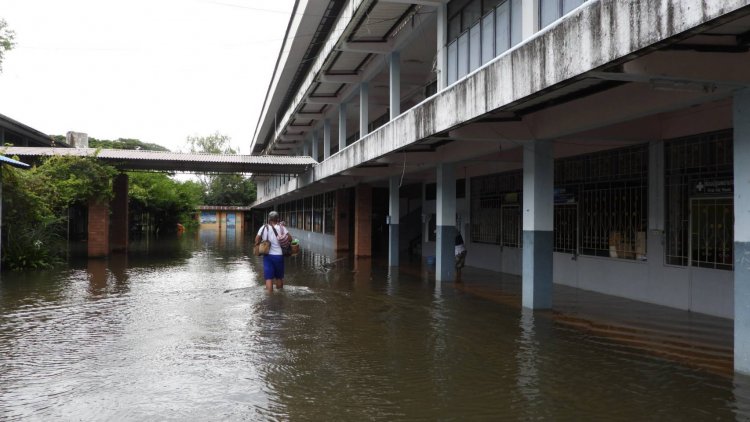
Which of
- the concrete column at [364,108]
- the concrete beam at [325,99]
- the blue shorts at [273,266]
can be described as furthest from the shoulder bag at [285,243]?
the concrete beam at [325,99]

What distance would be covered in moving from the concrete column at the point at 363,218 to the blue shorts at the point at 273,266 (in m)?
Answer: 11.8

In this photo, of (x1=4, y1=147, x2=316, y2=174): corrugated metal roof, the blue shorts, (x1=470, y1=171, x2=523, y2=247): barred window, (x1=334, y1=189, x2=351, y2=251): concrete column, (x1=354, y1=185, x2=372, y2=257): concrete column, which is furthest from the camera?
(x1=334, y1=189, x2=351, y2=251): concrete column

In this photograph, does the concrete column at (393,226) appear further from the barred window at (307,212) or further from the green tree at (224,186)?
the green tree at (224,186)

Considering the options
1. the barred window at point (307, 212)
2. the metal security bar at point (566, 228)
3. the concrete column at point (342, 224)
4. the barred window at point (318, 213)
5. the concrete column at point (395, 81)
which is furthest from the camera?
the barred window at point (307, 212)

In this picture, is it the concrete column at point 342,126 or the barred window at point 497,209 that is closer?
the barred window at point 497,209

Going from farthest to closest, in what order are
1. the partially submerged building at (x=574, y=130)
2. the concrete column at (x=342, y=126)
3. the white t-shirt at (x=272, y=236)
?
the concrete column at (x=342, y=126) < the white t-shirt at (x=272, y=236) < the partially submerged building at (x=574, y=130)

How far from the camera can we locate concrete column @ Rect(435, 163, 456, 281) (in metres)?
14.5

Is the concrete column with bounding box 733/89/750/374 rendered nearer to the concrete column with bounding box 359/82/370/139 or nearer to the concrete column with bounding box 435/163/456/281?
the concrete column with bounding box 435/163/456/281

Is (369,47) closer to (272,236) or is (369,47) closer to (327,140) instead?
(272,236)

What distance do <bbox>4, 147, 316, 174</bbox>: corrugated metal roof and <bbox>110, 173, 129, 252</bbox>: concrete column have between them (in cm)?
158

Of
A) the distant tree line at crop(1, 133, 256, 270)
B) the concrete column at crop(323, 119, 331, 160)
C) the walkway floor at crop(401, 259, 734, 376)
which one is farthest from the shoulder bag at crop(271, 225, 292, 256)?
the concrete column at crop(323, 119, 331, 160)

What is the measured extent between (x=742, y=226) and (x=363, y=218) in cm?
1840

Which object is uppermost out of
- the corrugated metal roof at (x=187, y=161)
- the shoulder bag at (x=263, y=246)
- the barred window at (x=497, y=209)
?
the corrugated metal roof at (x=187, y=161)

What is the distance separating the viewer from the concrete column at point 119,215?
24344mm
